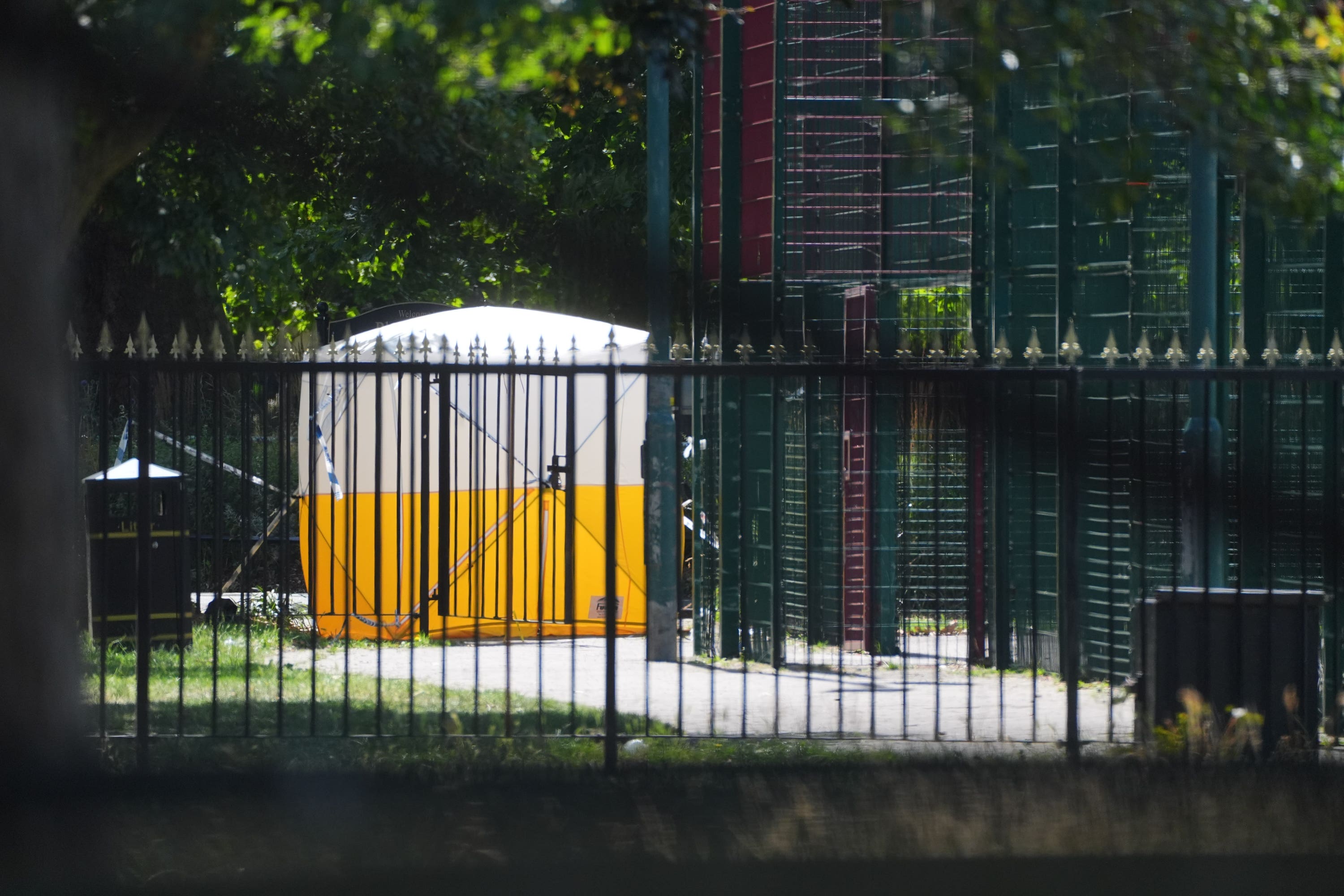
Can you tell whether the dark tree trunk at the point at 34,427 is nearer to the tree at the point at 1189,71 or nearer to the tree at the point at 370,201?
the tree at the point at 370,201

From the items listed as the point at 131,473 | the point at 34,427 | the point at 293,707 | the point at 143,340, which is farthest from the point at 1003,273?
the point at 34,427

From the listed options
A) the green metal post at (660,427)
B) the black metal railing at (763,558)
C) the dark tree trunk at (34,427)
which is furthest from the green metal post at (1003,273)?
the dark tree trunk at (34,427)

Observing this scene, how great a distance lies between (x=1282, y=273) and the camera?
950 centimetres

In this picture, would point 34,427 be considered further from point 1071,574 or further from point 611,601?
point 1071,574

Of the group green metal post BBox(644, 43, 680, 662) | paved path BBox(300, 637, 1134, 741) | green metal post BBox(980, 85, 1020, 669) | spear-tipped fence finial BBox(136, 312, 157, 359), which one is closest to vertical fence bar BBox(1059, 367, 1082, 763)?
paved path BBox(300, 637, 1134, 741)

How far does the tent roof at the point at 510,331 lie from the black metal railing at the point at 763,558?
45 cm

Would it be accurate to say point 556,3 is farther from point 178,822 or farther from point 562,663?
point 562,663

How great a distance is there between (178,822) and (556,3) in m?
3.46

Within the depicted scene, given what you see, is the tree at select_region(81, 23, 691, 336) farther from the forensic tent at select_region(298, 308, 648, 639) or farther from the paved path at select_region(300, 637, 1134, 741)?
the paved path at select_region(300, 637, 1134, 741)

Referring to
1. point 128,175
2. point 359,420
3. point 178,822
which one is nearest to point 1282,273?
point 178,822

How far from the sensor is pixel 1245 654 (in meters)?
7.41

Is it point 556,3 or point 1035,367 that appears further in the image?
point 1035,367

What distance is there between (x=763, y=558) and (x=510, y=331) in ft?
9.64

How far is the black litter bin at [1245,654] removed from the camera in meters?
7.36
